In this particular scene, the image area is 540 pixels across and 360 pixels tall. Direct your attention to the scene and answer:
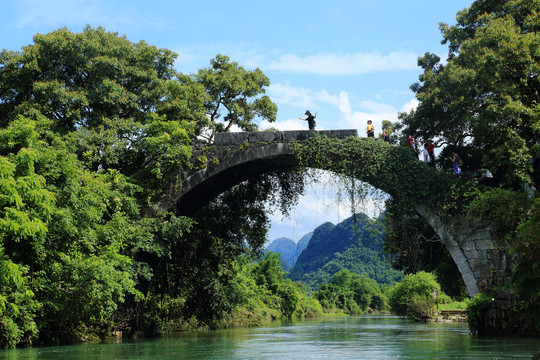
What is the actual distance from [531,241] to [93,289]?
32.1ft

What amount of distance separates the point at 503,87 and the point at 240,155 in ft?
24.4

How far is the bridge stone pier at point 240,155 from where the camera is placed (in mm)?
15453

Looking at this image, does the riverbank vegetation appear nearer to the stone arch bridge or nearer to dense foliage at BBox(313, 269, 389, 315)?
the stone arch bridge

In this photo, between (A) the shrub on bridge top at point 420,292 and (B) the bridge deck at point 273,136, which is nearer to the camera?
(B) the bridge deck at point 273,136

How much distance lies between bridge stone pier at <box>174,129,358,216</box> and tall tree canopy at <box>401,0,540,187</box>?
10.9 feet

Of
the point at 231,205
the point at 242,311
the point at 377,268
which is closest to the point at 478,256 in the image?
the point at 231,205

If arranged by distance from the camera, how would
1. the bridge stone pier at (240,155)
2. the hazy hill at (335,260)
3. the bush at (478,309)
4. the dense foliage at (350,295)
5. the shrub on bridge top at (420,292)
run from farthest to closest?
the hazy hill at (335,260), the dense foliage at (350,295), the shrub on bridge top at (420,292), the bridge stone pier at (240,155), the bush at (478,309)

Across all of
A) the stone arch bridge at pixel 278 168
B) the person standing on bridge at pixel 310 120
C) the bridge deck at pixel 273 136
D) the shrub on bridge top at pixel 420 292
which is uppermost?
the person standing on bridge at pixel 310 120

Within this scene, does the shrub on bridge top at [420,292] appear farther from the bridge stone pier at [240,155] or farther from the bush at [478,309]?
the bridge stone pier at [240,155]

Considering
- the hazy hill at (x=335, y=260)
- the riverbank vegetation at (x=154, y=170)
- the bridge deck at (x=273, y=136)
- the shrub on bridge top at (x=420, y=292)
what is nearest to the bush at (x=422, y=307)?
the shrub on bridge top at (x=420, y=292)

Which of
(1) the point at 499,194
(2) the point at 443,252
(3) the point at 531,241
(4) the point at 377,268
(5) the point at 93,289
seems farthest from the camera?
(4) the point at 377,268

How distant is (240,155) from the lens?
15617 mm

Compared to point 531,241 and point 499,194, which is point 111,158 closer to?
point 499,194

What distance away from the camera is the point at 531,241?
360cm
